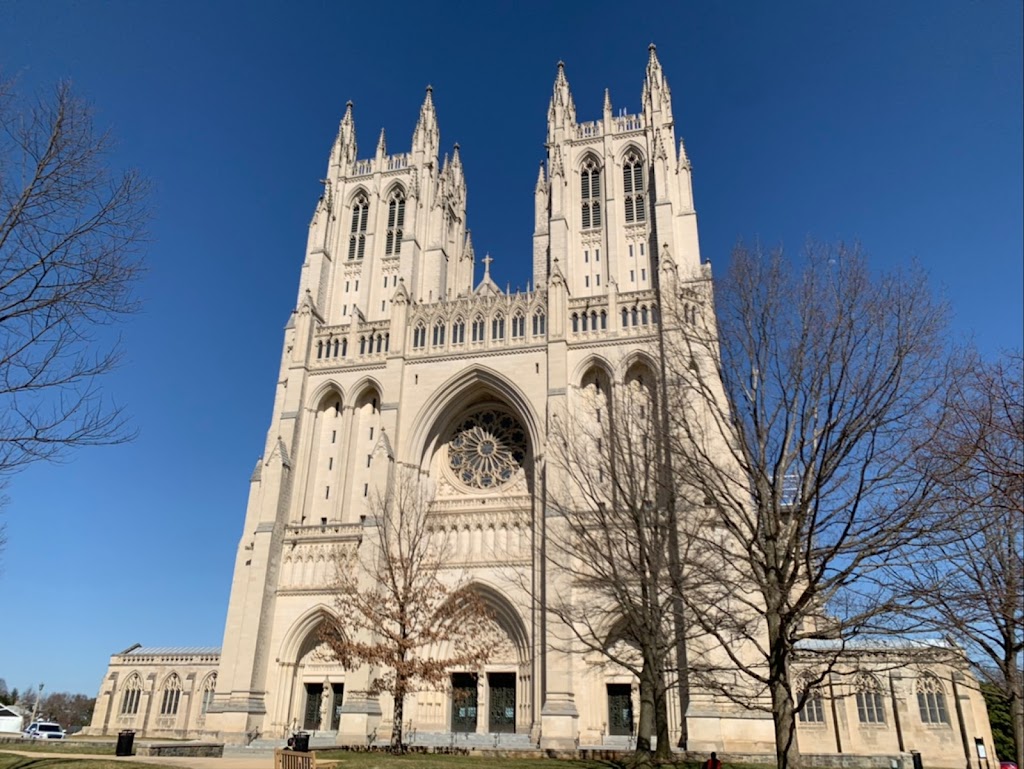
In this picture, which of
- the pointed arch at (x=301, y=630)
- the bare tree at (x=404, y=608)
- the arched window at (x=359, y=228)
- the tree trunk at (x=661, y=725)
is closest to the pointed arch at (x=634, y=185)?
the arched window at (x=359, y=228)

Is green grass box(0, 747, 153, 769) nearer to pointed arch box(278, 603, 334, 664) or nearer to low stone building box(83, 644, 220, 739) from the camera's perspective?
pointed arch box(278, 603, 334, 664)

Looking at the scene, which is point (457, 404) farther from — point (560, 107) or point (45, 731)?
point (45, 731)

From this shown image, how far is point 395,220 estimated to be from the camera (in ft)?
140

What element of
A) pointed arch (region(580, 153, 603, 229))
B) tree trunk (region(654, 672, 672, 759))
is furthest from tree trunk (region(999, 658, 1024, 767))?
pointed arch (region(580, 153, 603, 229))

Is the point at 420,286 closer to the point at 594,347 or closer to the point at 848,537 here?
the point at 594,347

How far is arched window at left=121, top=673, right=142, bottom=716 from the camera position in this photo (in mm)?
43250

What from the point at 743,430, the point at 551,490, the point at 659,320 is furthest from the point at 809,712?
the point at 743,430

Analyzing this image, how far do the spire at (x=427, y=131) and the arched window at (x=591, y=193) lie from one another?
10.0 metres

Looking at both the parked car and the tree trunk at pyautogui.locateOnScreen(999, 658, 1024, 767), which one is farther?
the parked car

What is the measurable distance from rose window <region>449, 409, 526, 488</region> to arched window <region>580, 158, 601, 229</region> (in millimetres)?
11939

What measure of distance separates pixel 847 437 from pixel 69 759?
16.3m

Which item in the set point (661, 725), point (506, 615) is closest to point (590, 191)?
point (506, 615)

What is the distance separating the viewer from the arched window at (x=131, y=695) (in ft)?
142

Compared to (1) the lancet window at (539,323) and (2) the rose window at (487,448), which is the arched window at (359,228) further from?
(2) the rose window at (487,448)
